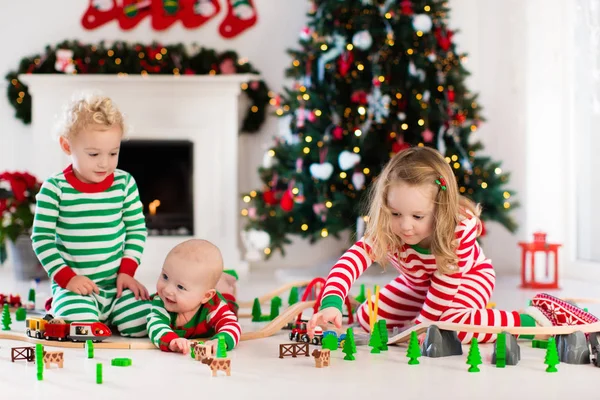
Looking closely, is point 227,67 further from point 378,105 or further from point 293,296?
point 293,296

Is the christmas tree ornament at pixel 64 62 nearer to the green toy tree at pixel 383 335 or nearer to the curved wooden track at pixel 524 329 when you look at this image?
the green toy tree at pixel 383 335

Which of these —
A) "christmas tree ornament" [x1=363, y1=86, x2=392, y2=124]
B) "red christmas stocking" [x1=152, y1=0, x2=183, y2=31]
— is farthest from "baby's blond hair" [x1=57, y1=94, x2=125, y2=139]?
"red christmas stocking" [x1=152, y1=0, x2=183, y2=31]

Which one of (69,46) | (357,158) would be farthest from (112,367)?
(69,46)

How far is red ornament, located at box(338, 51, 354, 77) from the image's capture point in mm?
5102

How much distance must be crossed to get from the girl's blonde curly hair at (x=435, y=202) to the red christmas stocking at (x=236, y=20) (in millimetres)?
3550

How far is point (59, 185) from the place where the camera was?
9.23 feet

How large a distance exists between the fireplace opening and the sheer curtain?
99.8 inches

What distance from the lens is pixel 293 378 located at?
2133 millimetres

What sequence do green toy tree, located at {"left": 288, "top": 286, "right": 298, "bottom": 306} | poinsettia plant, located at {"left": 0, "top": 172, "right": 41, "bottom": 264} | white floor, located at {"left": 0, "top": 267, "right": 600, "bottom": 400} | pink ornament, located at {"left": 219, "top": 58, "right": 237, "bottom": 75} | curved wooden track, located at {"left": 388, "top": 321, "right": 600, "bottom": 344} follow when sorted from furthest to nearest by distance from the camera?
pink ornament, located at {"left": 219, "top": 58, "right": 237, "bottom": 75} < poinsettia plant, located at {"left": 0, "top": 172, "right": 41, "bottom": 264} < green toy tree, located at {"left": 288, "top": 286, "right": 298, "bottom": 306} < curved wooden track, located at {"left": 388, "top": 321, "right": 600, "bottom": 344} < white floor, located at {"left": 0, "top": 267, "right": 600, "bottom": 400}

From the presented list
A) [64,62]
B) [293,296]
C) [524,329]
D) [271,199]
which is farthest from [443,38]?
[524,329]

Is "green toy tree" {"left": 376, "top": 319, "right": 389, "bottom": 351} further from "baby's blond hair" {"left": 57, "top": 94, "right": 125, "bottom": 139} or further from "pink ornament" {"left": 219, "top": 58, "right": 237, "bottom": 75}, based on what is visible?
"pink ornament" {"left": 219, "top": 58, "right": 237, "bottom": 75}

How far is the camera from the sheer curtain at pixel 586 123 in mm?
5242

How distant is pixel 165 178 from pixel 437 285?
357cm

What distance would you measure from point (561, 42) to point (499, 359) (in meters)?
3.74
